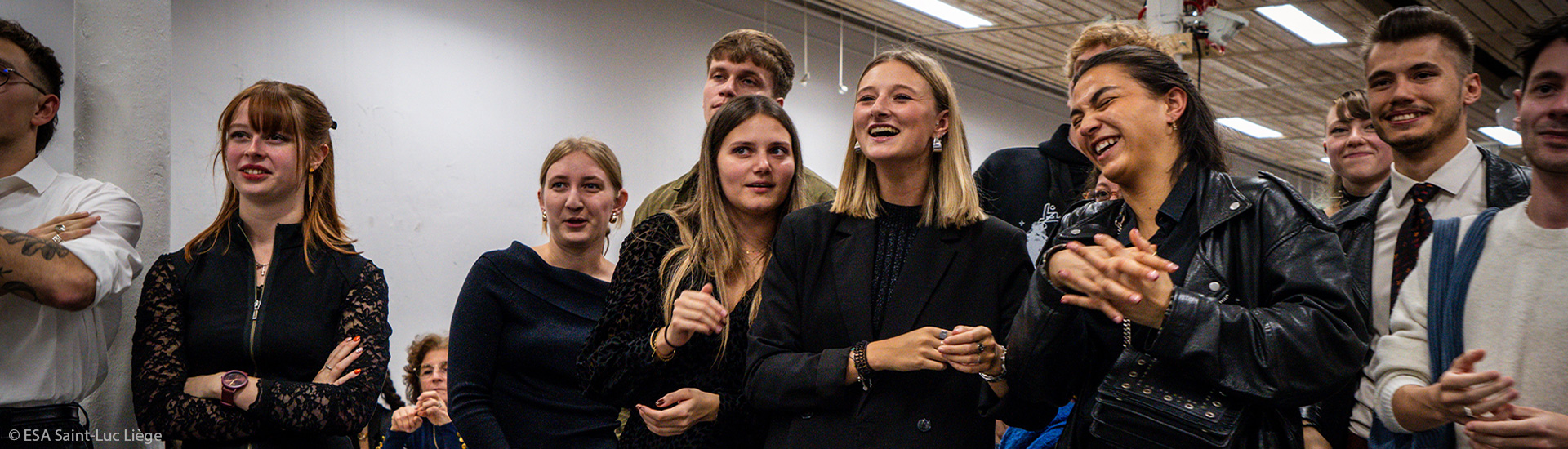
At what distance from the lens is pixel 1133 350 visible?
71.5 inches

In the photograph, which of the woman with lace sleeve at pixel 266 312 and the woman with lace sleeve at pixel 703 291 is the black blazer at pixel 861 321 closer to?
the woman with lace sleeve at pixel 703 291

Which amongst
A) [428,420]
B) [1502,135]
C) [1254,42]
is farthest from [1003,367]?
[1502,135]

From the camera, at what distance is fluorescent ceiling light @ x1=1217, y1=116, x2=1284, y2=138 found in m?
12.5

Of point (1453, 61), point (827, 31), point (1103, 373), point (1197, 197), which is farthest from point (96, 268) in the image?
point (827, 31)

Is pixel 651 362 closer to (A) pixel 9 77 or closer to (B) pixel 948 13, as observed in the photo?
(A) pixel 9 77

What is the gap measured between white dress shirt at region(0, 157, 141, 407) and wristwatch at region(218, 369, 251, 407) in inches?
13.3

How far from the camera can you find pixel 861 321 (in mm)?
2174

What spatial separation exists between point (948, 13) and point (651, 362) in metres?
6.49

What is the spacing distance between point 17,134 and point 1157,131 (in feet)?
8.70

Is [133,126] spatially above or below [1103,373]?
above

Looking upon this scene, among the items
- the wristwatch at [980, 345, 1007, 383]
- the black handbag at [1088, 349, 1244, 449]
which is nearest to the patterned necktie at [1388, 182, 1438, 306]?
the black handbag at [1088, 349, 1244, 449]

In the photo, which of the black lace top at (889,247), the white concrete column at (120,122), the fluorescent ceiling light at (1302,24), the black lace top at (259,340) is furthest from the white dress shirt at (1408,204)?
the fluorescent ceiling light at (1302,24)

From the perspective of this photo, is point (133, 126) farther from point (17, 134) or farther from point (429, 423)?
point (429, 423)

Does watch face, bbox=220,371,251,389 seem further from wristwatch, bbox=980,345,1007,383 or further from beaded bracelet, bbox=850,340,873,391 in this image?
wristwatch, bbox=980,345,1007,383
